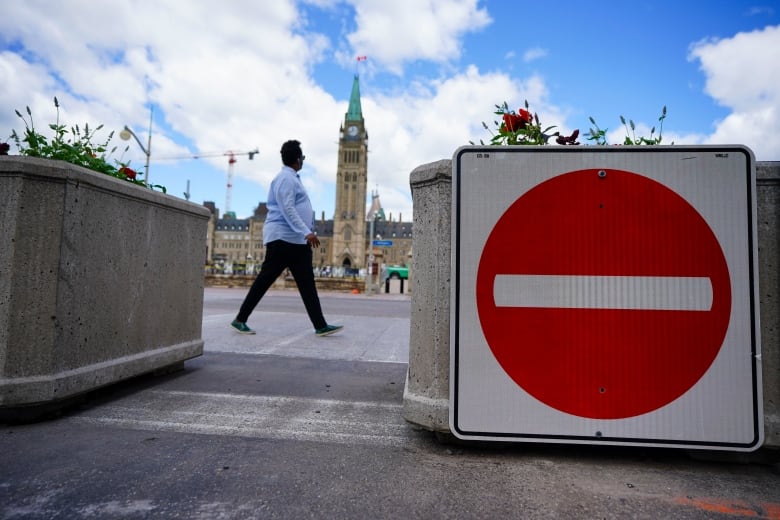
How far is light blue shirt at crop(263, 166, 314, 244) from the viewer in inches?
206

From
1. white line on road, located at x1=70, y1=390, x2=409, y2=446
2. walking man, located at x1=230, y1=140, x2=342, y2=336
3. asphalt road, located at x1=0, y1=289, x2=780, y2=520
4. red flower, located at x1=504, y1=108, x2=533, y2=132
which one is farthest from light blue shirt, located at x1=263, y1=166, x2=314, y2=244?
red flower, located at x1=504, y1=108, x2=533, y2=132

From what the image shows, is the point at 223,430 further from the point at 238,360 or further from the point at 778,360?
the point at 778,360

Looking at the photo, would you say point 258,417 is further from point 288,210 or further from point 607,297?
point 288,210

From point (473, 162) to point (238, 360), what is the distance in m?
3.10

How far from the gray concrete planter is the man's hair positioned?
239 cm

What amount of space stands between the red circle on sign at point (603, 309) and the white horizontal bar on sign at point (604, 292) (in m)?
0.02

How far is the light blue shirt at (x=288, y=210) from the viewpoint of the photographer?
5.23 metres

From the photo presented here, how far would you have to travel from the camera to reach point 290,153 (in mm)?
5566

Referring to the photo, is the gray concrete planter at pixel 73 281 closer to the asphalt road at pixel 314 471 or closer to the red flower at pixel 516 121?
the asphalt road at pixel 314 471

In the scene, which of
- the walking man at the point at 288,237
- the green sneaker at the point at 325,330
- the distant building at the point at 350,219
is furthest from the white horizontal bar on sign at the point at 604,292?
the distant building at the point at 350,219

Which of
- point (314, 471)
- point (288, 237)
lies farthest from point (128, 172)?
point (314, 471)

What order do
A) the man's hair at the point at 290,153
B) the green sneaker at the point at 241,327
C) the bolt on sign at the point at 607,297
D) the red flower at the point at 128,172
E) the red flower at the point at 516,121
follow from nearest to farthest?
the bolt on sign at the point at 607,297, the red flower at the point at 516,121, the red flower at the point at 128,172, the man's hair at the point at 290,153, the green sneaker at the point at 241,327

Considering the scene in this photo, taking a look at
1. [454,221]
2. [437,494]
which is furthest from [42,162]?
[437,494]

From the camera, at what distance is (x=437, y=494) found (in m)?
1.64
